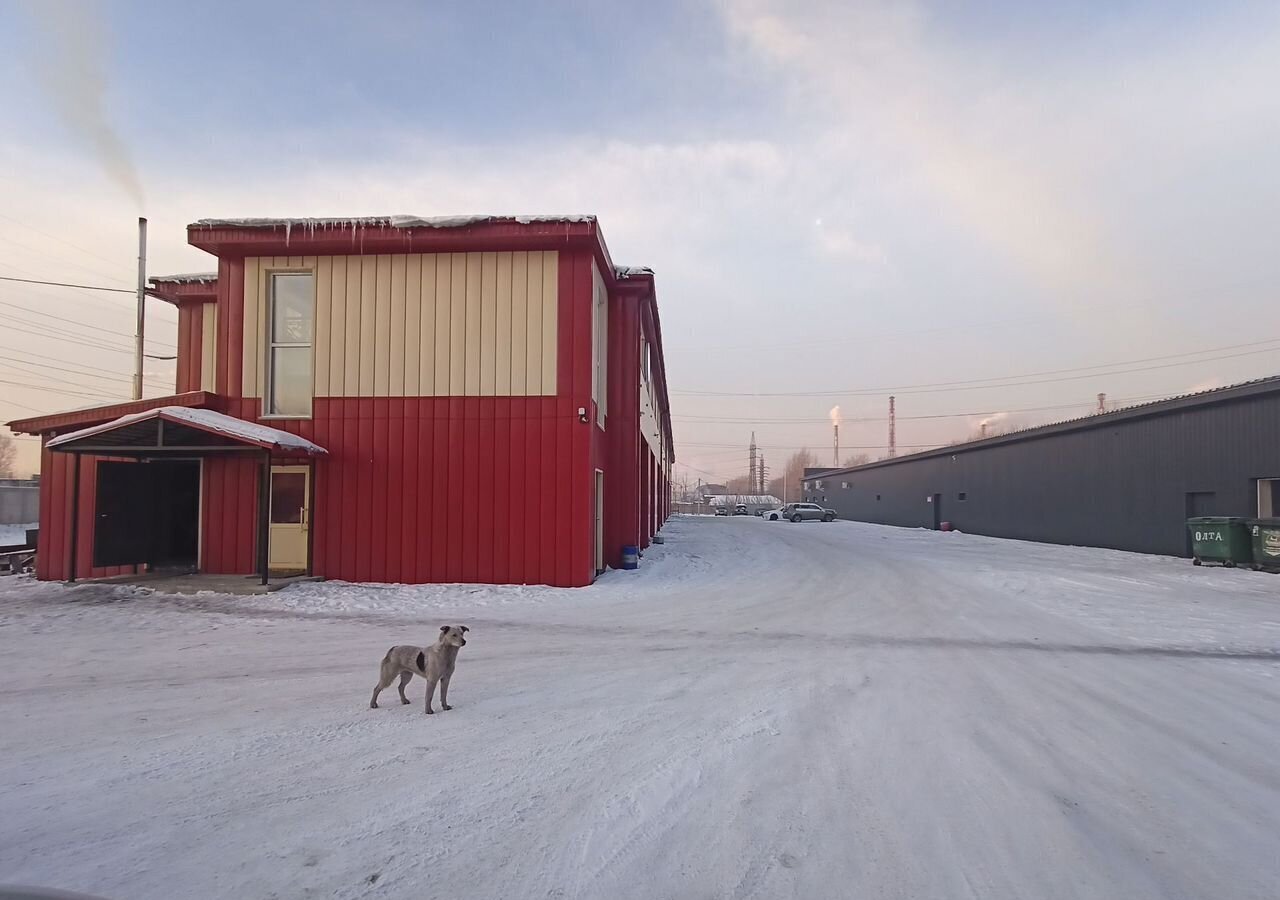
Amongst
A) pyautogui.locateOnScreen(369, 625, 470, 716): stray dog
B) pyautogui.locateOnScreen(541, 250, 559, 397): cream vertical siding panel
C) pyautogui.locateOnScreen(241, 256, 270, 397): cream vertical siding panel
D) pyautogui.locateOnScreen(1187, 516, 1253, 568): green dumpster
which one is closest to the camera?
pyautogui.locateOnScreen(369, 625, 470, 716): stray dog

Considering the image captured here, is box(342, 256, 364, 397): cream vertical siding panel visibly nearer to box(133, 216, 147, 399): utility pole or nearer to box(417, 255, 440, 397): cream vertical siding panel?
box(417, 255, 440, 397): cream vertical siding panel

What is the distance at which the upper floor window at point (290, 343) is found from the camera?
1351 centimetres

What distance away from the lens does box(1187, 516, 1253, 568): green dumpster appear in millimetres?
17156

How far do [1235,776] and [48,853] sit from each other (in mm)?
6432

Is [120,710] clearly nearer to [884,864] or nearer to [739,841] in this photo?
[739,841]

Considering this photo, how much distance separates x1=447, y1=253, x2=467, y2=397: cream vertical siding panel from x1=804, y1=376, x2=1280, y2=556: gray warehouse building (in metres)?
19.0

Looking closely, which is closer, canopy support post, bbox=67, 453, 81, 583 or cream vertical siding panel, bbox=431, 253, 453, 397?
canopy support post, bbox=67, 453, 81, 583

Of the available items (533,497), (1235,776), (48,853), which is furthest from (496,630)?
(1235,776)

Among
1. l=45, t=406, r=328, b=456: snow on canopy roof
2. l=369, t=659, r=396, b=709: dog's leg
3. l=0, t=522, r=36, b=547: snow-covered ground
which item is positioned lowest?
l=0, t=522, r=36, b=547: snow-covered ground

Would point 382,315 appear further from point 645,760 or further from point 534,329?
point 645,760

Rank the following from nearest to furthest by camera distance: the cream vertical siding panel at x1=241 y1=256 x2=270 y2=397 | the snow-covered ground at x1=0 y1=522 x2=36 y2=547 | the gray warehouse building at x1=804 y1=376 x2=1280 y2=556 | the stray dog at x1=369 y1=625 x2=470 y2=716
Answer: the stray dog at x1=369 y1=625 x2=470 y2=716
the cream vertical siding panel at x1=241 y1=256 x2=270 y2=397
the gray warehouse building at x1=804 y1=376 x2=1280 y2=556
the snow-covered ground at x1=0 y1=522 x2=36 y2=547

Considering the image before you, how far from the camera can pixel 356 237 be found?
12945 millimetres

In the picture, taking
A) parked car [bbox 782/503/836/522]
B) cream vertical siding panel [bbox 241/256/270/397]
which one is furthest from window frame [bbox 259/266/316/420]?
parked car [bbox 782/503/836/522]

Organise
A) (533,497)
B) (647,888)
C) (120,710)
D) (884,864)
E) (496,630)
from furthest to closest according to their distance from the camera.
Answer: (533,497)
(496,630)
(120,710)
(884,864)
(647,888)
